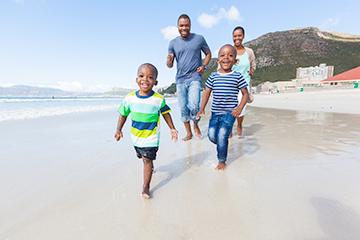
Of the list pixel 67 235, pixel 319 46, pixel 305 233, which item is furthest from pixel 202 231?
pixel 319 46

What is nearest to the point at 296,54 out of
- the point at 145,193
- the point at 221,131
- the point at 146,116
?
the point at 221,131

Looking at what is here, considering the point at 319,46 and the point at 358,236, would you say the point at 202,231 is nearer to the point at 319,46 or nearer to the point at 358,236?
the point at 358,236

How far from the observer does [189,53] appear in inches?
136

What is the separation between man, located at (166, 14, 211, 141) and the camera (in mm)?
3408

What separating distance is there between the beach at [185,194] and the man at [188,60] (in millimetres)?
1222

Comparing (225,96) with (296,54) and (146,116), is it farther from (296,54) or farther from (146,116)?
(296,54)

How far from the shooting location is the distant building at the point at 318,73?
55406 millimetres

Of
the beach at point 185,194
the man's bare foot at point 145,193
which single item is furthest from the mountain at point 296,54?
the man's bare foot at point 145,193

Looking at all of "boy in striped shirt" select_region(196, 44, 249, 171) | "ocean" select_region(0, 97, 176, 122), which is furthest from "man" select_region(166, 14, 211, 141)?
"ocean" select_region(0, 97, 176, 122)

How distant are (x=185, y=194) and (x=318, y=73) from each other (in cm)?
7496

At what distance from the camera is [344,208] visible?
1.29m

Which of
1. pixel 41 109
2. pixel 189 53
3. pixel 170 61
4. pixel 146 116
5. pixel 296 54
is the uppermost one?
pixel 296 54

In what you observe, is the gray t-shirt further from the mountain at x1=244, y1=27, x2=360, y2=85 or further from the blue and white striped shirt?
the mountain at x1=244, y1=27, x2=360, y2=85

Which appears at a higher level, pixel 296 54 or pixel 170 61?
pixel 296 54
